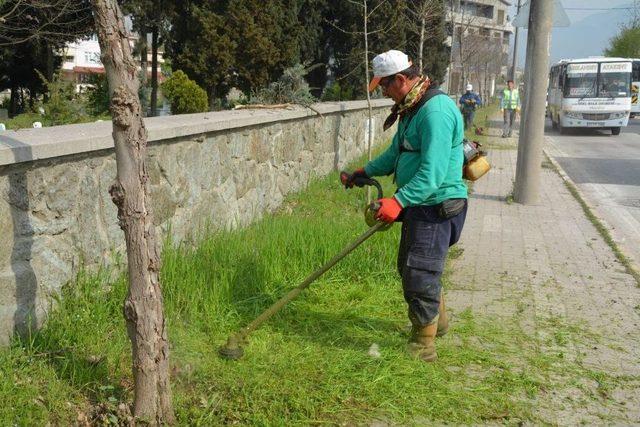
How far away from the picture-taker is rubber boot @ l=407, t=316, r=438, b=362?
399cm

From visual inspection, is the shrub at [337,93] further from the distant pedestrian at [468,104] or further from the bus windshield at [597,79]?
the bus windshield at [597,79]

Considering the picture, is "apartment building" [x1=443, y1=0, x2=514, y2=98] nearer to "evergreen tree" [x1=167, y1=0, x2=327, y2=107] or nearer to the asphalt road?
the asphalt road

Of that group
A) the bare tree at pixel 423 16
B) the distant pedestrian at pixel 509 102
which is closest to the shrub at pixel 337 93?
the bare tree at pixel 423 16

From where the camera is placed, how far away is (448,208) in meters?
3.86

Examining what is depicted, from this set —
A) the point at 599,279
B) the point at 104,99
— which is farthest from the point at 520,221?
the point at 104,99

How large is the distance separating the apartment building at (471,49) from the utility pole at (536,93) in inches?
385

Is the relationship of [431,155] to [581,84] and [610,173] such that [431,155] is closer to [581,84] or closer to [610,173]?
[610,173]

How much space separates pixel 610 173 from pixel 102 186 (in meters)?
12.4

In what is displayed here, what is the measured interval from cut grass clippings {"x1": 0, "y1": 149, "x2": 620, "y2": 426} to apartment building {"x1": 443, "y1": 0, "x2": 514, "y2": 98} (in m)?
15.6

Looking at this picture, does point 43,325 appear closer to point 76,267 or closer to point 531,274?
point 76,267

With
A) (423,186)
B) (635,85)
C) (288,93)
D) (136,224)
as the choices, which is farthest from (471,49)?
(136,224)

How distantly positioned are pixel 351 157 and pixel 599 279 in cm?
663

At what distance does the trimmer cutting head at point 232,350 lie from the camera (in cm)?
382

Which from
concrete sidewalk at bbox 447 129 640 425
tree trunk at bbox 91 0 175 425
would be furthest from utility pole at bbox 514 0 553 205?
tree trunk at bbox 91 0 175 425
